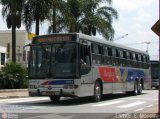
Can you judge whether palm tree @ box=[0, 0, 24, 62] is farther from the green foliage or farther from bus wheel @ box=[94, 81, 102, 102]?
bus wheel @ box=[94, 81, 102, 102]

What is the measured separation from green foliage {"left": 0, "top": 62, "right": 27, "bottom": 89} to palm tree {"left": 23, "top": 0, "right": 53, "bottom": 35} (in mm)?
3501

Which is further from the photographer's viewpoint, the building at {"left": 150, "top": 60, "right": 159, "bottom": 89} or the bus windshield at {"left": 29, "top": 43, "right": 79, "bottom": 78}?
the building at {"left": 150, "top": 60, "right": 159, "bottom": 89}

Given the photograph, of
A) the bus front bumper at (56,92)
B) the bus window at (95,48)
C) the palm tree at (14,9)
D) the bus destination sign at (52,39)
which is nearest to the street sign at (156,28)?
the bus front bumper at (56,92)

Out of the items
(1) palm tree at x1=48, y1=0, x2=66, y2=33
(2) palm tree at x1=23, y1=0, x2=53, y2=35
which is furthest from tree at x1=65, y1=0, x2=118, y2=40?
(2) palm tree at x1=23, y1=0, x2=53, y2=35

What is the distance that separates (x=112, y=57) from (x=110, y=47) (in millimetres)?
597

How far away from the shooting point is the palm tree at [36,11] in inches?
1419

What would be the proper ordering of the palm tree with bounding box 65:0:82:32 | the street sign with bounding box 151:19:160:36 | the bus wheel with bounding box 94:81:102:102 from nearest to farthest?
the street sign with bounding box 151:19:160:36 < the bus wheel with bounding box 94:81:102:102 < the palm tree with bounding box 65:0:82:32

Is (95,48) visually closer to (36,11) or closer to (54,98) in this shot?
→ (54,98)

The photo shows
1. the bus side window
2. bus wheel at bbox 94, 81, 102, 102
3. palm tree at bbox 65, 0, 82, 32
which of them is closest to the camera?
the bus side window

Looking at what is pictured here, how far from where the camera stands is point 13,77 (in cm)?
3512

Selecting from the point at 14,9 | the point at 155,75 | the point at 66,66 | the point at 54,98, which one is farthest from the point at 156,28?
the point at 155,75

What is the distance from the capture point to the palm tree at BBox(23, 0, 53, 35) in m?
36.0

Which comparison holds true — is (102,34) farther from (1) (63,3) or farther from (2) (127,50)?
(2) (127,50)

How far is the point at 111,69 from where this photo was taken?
24875mm
